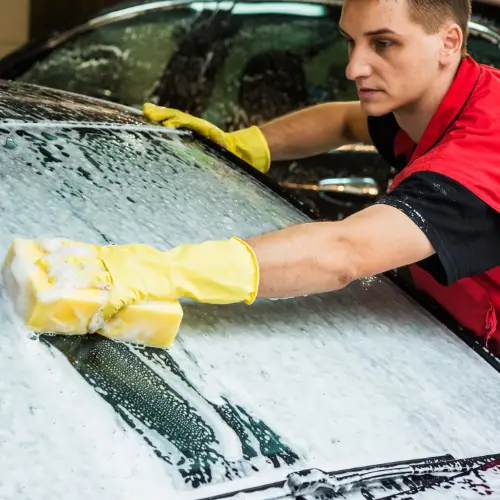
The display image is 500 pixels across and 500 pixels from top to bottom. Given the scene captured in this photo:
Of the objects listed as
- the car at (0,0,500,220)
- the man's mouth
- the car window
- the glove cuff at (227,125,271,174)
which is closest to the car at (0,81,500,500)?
the man's mouth

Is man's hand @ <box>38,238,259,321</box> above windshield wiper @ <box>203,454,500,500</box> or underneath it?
above

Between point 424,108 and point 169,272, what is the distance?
2.74 ft

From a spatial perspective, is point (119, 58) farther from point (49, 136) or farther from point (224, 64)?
point (49, 136)

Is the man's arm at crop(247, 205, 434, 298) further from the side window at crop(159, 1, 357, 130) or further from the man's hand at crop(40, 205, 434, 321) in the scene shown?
the side window at crop(159, 1, 357, 130)

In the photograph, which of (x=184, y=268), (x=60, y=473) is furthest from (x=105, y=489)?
(x=184, y=268)

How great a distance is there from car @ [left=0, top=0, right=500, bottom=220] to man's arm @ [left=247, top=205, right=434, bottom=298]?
1437mm

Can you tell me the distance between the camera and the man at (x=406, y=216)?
43.1 inches

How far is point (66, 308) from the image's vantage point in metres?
0.92

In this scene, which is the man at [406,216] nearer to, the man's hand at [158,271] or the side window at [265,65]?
the man's hand at [158,271]

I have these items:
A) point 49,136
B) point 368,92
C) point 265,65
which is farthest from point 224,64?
point 49,136

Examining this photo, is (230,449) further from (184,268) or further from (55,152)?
(55,152)

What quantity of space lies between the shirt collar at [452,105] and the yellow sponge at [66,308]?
0.80 meters

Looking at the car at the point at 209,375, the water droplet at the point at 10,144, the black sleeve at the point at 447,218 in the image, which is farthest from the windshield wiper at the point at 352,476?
the water droplet at the point at 10,144

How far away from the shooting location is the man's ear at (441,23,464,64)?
1.58m
